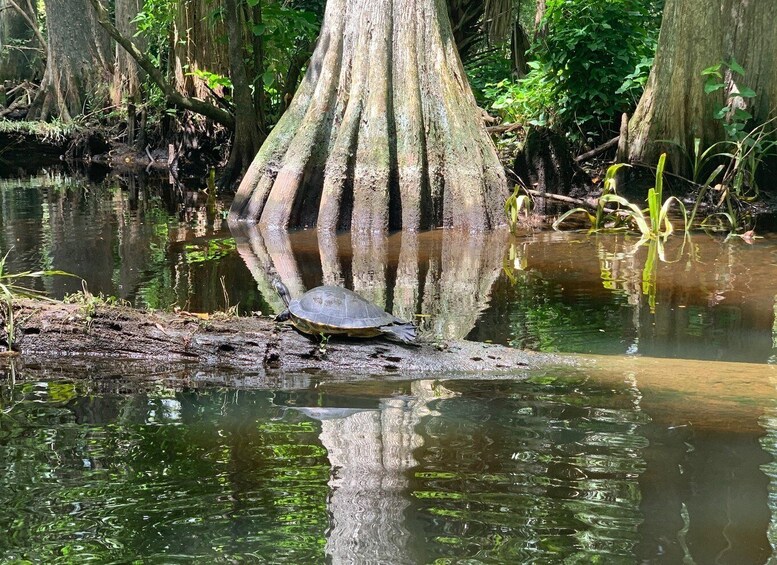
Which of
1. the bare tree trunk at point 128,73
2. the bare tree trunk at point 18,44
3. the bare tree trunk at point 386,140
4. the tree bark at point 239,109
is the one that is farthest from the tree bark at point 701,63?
the bare tree trunk at point 18,44

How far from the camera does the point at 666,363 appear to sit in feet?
14.4

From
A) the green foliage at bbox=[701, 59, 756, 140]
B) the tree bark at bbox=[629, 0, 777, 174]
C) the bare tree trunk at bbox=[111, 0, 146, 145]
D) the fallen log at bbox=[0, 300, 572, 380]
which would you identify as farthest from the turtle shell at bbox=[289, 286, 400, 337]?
the bare tree trunk at bbox=[111, 0, 146, 145]

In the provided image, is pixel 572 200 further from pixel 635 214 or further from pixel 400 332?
pixel 400 332

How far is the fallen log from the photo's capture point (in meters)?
4.36

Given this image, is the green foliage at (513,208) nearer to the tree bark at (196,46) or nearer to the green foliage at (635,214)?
the green foliage at (635,214)

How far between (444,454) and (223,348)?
1.56 metres

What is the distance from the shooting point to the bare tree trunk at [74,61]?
67.7 feet

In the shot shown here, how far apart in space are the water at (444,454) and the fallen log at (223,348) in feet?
0.35

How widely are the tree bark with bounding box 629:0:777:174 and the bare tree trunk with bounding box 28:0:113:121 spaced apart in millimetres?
14645

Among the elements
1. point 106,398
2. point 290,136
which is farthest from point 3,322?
point 290,136

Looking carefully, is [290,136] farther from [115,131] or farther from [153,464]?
[115,131]

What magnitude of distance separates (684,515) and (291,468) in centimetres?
138

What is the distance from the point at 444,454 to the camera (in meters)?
3.32

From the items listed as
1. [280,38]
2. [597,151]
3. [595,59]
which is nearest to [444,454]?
[597,151]
